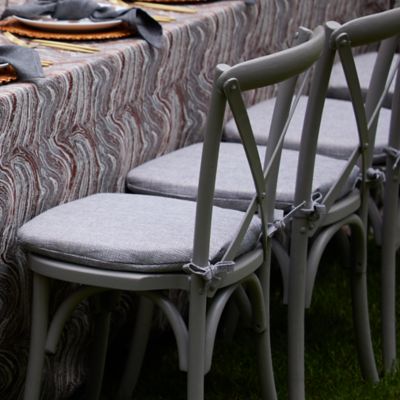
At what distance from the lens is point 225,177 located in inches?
106

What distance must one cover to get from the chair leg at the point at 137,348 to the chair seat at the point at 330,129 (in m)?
0.64

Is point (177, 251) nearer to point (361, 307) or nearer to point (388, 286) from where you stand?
point (361, 307)

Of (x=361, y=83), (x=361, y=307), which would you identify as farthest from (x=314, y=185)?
(x=361, y=83)

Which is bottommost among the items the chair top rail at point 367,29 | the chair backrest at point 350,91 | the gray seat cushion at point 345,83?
the gray seat cushion at point 345,83

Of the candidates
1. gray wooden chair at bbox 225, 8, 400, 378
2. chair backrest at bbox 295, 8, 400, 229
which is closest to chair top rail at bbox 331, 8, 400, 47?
chair backrest at bbox 295, 8, 400, 229

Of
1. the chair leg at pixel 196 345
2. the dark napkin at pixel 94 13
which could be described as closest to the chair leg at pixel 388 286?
the dark napkin at pixel 94 13

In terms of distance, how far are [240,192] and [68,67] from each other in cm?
50

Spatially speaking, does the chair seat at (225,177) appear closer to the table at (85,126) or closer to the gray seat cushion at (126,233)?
the table at (85,126)

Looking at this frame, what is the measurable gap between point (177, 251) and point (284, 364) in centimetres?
107

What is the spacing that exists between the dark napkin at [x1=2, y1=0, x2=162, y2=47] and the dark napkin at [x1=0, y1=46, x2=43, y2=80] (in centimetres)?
43

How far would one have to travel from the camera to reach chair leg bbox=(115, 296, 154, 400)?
2.72m

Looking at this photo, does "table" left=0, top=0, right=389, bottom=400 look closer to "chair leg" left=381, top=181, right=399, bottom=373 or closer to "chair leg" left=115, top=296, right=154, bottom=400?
"chair leg" left=115, top=296, right=154, bottom=400

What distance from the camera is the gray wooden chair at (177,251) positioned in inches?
81.6

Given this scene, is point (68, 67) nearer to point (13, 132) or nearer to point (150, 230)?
point (13, 132)
